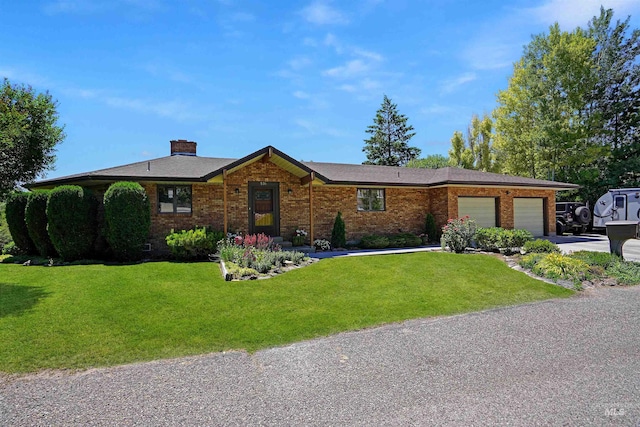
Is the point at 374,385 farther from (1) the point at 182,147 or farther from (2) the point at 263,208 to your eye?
(1) the point at 182,147

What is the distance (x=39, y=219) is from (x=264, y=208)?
A: 7481 millimetres

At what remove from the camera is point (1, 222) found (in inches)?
791

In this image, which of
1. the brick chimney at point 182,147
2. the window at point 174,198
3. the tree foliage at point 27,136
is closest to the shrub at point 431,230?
the window at point 174,198

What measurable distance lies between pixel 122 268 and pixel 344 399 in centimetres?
869

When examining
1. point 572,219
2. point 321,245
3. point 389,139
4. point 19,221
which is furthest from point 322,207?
point 389,139

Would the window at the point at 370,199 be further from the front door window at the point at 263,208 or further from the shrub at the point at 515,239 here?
the shrub at the point at 515,239

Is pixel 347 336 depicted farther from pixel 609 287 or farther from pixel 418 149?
pixel 418 149

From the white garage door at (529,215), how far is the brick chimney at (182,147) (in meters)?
16.4

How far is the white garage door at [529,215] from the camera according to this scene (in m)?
18.9

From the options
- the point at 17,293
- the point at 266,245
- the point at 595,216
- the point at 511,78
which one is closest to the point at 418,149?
the point at 511,78

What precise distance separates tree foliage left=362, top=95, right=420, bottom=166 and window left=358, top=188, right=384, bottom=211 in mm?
22994

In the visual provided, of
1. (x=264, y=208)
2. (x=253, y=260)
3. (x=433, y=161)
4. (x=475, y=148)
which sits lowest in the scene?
(x=253, y=260)

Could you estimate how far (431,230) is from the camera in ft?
55.4

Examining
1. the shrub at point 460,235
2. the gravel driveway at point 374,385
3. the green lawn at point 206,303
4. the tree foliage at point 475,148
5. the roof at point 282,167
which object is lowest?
the gravel driveway at point 374,385
